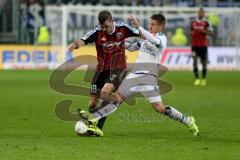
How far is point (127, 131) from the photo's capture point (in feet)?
43.3

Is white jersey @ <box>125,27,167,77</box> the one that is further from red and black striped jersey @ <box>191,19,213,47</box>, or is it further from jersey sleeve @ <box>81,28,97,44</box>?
red and black striped jersey @ <box>191,19,213,47</box>

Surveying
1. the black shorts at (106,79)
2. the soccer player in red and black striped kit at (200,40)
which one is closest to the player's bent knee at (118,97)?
the black shorts at (106,79)

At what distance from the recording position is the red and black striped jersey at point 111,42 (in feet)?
41.3

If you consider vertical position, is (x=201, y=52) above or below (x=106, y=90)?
below

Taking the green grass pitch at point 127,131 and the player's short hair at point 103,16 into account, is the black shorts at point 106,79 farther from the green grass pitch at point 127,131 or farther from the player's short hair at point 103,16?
the player's short hair at point 103,16

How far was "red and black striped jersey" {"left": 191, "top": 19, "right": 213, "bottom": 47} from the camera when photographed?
83.4 ft

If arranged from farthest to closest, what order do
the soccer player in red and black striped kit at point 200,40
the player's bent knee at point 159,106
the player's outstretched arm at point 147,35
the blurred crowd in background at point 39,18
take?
the blurred crowd in background at point 39,18 < the soccer player in red and black striped kit at point 200,40 < the player's bent knee at point 159,106 < the player's outstretched arm at point 147,35

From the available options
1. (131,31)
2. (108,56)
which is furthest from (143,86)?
(131,31)

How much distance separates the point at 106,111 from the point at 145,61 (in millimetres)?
1046

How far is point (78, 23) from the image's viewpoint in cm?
3547

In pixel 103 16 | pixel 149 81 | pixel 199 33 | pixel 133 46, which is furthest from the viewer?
pixel 199 33

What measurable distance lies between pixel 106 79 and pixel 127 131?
1.04m

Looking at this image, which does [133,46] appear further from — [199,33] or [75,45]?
[199,33]

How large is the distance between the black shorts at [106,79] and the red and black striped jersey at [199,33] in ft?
42.3
